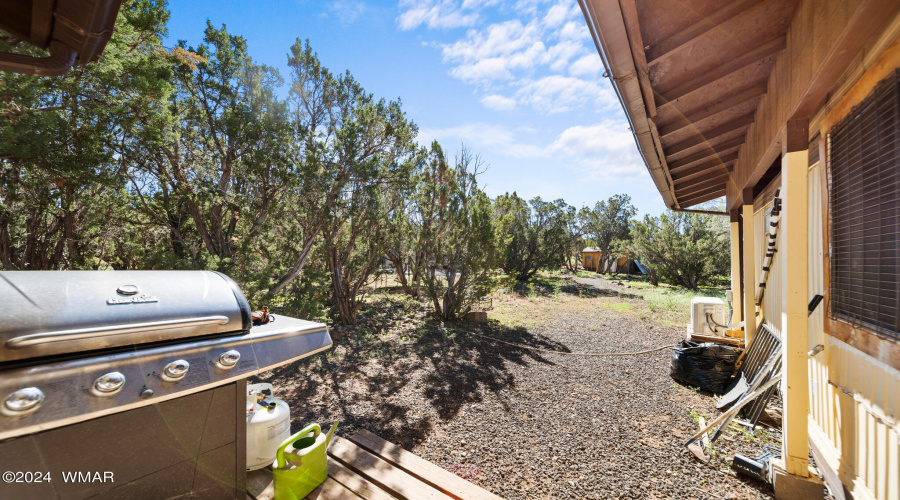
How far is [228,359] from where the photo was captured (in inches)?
57.1

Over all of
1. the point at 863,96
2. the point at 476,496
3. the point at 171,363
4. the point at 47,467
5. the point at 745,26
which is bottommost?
the point at 476,496

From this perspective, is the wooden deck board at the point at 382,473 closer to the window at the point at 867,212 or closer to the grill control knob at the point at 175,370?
the grill control knob at the point at 175,370

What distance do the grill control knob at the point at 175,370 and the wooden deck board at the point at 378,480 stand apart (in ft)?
4.18

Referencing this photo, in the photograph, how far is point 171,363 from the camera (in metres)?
1.28

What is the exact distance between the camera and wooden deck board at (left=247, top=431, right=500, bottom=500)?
2.13 meters

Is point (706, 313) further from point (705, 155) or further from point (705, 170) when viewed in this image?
point (705, 155)

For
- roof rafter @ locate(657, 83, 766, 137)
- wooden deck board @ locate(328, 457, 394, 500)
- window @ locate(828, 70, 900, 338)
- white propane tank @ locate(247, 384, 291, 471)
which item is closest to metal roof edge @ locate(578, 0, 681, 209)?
roof rafter @ locate(657, 83, 766, 137)

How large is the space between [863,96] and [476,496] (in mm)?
3352

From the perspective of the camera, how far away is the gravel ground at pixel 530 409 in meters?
2.81

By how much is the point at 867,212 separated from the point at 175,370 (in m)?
3.55

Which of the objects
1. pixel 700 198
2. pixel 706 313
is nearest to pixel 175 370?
pixel 706 313

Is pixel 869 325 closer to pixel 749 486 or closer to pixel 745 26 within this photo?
pixel 749 486

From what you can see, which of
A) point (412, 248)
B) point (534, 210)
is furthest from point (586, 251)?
point (412, 248)

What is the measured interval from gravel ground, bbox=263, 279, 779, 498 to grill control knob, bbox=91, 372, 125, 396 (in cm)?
258
